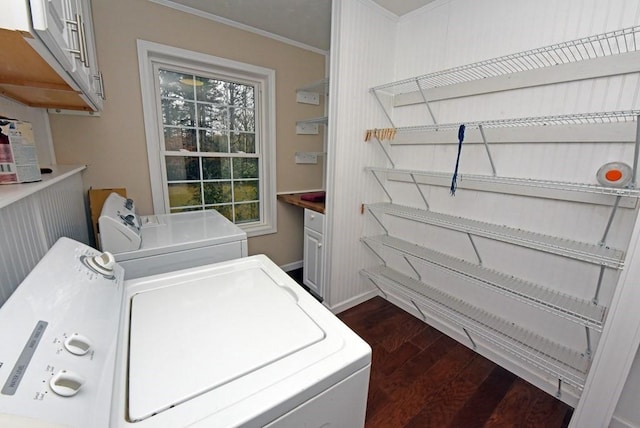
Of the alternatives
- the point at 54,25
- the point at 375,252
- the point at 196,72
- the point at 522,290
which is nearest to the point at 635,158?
→ the point at 522,290

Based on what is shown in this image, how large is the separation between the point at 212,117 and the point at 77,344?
236cm

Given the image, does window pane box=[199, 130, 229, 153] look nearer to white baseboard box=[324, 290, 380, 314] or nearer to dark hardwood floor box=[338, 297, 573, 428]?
white baseboard box=[324, 290, 380, 314]

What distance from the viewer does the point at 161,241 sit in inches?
60.5

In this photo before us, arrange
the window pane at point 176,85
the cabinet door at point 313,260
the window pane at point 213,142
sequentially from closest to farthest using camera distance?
the window pane at point 176,85 → the cabinet door at point 313,260 → the window pane at point 213,142

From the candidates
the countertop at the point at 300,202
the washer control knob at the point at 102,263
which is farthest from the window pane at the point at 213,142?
the washer control knob at the point at 102,263

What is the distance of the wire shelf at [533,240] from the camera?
3.85ft

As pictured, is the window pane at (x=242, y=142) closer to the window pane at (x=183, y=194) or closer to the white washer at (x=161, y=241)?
the window pane at (x=183, y=194)

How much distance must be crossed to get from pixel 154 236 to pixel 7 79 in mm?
916

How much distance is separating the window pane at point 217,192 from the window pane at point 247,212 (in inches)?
6.3

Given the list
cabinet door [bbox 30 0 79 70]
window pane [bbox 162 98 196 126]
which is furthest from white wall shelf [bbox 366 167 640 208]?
cabinet door [bbox 30 0 79 70]

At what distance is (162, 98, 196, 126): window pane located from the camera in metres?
2.28

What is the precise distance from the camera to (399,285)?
212cm

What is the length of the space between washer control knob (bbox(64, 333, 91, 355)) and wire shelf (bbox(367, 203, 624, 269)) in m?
1.75

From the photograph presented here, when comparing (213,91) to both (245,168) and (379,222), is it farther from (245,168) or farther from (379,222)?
(379,222)
